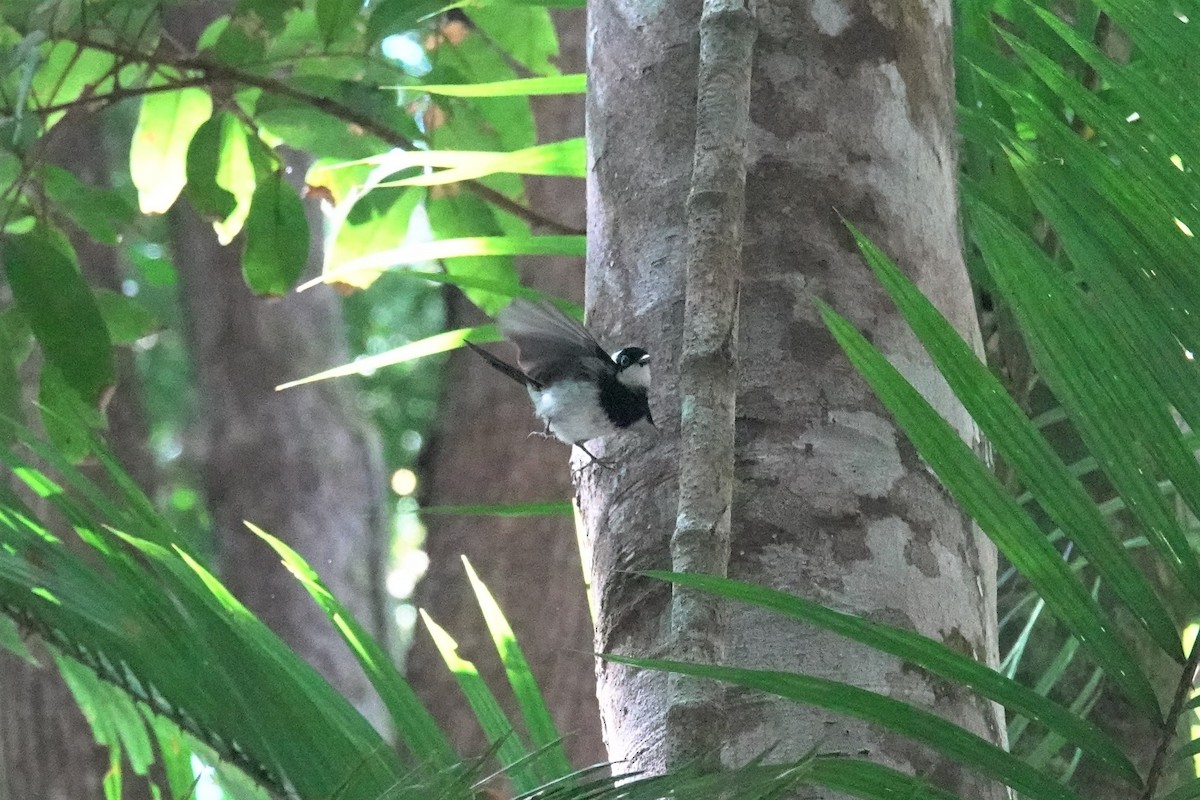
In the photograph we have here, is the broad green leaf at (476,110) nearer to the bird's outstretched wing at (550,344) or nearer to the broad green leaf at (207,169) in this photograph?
the broad green leaf at (207,169)

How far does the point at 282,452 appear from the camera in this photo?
354 cm

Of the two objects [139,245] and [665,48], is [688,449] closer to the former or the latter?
[665,48]

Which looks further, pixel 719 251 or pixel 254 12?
pixel 254 12

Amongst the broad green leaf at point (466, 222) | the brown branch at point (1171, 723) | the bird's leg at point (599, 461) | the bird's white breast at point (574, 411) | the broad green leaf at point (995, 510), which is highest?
the broad green leaf at point (466, 222)

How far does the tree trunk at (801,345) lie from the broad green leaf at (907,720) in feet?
0.39

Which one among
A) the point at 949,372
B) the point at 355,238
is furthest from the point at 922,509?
the point at 355,238

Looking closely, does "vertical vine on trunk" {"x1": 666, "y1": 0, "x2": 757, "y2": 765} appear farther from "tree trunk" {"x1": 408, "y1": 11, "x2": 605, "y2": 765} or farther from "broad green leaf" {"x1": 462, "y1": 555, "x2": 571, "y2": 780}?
"tree trunk" {"x1": 408, "y1": 11, "x2": 605, "y2": 765}

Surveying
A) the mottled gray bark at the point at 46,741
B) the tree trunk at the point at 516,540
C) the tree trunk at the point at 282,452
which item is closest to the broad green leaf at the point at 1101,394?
the tree trunk at the point at 516,540

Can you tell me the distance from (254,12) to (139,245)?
2.60 metres

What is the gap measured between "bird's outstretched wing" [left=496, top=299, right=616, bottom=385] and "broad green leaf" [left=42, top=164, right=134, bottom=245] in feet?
2.49

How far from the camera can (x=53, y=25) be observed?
1.66 m

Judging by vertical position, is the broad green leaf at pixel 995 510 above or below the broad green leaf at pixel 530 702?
below

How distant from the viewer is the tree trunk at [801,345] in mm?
865

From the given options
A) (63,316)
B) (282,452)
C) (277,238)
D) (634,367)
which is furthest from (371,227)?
(282,452)
